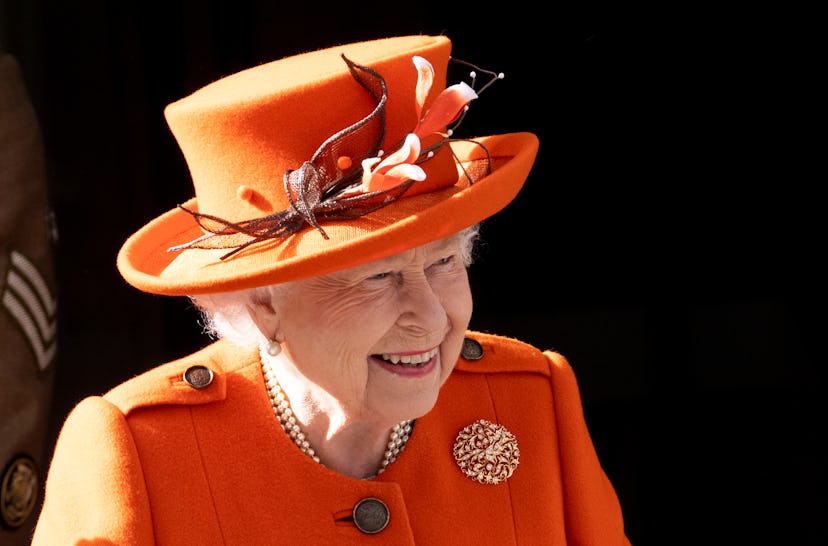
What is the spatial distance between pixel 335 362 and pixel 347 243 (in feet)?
1.19

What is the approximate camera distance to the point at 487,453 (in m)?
2.79

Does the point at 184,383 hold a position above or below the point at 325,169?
below

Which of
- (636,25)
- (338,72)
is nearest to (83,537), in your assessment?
(338,72)

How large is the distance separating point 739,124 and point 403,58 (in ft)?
5.20

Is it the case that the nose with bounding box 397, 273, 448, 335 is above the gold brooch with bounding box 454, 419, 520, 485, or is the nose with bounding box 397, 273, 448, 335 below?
above

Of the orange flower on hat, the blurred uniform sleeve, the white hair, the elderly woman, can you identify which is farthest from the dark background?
the orange flower on hat

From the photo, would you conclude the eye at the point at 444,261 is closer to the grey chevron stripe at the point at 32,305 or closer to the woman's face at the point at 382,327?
the woman's face at the point at 382,327

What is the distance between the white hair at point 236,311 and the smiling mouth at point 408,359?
25cm

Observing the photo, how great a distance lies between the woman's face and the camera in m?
2.47

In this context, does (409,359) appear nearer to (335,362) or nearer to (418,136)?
(335,362)

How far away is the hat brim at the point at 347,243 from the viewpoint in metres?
2.24

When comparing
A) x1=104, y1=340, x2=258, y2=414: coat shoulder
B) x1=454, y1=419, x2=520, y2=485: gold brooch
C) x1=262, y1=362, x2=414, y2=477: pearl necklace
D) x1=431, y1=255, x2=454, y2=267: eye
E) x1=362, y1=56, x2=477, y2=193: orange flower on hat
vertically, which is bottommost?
x1=454, y1=419, x2=520, y2=485: gold brooch

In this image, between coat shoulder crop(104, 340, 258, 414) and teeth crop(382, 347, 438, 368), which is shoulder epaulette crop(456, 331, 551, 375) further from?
coat shoulder crop(104, 340, 258, 414)

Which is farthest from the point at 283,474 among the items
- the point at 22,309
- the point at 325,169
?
the point at 22,309
